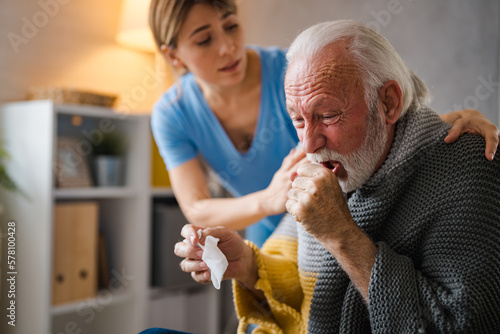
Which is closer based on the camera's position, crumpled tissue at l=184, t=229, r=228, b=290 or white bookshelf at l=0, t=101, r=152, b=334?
crumpled tissue at l=184, t=229, r=228, b=290

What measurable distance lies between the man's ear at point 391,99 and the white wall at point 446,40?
1.08 meters

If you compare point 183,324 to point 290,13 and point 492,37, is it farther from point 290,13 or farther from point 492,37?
point 492,37

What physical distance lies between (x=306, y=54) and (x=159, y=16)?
1.95 ft

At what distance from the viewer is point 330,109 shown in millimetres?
1000

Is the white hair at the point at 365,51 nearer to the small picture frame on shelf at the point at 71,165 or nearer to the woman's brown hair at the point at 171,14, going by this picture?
the woman's brown hair at the point at 171,14

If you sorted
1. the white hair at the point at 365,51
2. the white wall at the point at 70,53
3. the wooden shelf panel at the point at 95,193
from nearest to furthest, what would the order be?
1. the white hair at the point at 365,51
2. the wooden shelf panel at the point at 95,193
3. the white wall at the point at 70,53

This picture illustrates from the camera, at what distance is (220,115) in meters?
1.66

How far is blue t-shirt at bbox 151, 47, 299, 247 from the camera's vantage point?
158 centimetres

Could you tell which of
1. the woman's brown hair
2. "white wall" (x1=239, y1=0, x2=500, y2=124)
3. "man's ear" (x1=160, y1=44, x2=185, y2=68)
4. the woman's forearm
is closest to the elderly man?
the woman's forearm

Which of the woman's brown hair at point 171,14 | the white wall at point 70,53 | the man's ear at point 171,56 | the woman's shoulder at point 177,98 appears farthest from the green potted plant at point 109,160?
the woman's brown hair at point 171,14

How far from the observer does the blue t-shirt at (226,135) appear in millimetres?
1577

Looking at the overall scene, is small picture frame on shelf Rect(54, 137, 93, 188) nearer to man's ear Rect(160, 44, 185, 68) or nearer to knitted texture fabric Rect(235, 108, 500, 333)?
man's ear Rect(160, 44, 185, 68)

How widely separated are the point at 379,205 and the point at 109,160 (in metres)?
1.80

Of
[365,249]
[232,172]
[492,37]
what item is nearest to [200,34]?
[232,172]
